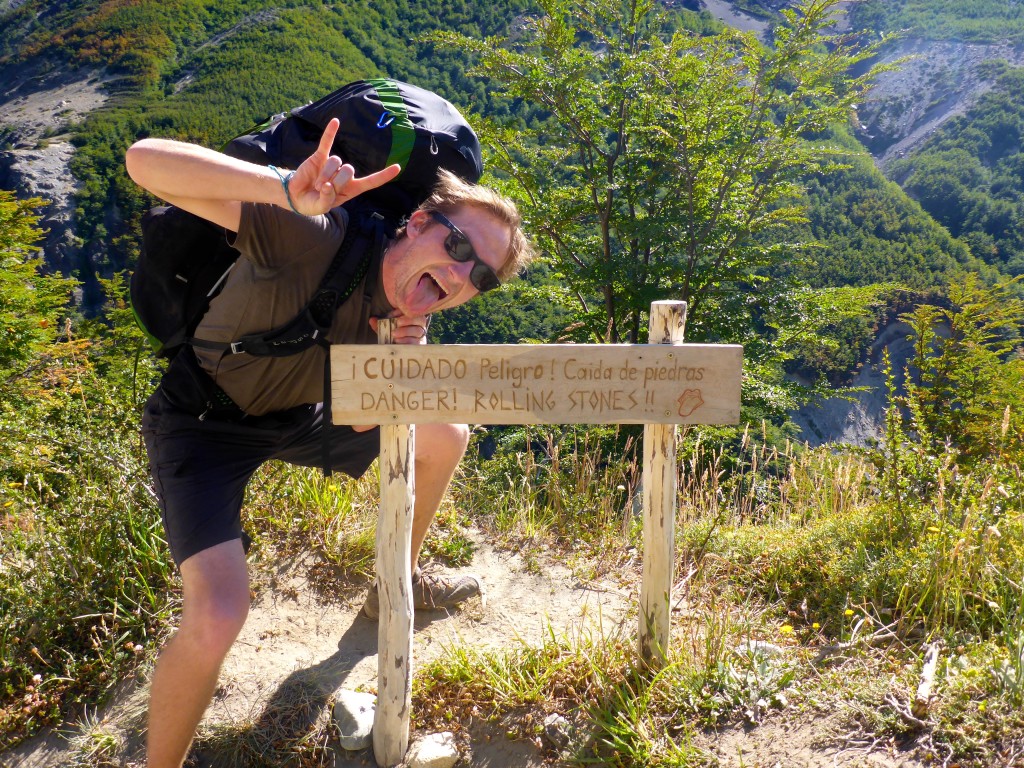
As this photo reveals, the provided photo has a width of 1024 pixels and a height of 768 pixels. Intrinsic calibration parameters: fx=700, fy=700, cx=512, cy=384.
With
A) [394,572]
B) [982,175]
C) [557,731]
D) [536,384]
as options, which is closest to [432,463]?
[394,572]

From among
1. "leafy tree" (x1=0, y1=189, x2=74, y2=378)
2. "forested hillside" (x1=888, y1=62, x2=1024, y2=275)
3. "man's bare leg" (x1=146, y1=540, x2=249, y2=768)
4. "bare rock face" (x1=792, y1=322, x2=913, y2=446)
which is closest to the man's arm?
"man's bare leg" (x1=146, y1=540, x2=249, y2=768)

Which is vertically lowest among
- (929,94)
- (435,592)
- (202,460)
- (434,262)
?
(435,592)

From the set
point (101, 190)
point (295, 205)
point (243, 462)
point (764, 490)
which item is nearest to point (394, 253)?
point (295, 205)

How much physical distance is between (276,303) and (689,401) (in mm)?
1222

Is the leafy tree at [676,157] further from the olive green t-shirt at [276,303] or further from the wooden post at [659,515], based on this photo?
the olive green t-shirt at [276,303]

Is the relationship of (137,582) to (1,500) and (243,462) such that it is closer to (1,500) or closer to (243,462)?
(243,462)

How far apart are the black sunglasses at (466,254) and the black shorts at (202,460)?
77 cm

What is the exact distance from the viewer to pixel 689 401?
2127 millimetres

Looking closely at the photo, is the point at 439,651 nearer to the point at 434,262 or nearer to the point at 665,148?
the point at 434,262

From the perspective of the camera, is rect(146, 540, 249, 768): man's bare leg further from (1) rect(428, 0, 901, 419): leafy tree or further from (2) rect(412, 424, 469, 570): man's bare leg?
(1) rect(428, 0, 901, 419): leafy tree

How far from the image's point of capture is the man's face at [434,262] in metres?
1.91

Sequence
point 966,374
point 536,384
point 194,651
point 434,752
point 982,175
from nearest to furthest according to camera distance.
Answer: point 194,651 < point 536,384 < point 434,752 < point 966,374 < point 982,175

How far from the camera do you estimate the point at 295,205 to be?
1.50 metres

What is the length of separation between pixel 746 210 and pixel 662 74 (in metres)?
1.90
